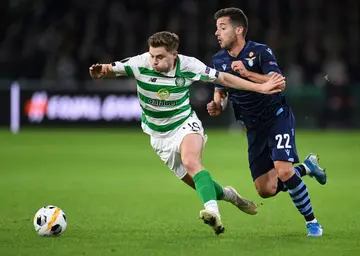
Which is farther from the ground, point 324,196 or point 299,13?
point 299,13


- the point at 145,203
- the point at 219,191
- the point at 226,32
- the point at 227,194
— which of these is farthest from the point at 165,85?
the point at 145,203

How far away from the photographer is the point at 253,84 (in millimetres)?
7875

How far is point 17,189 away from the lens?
12164 mm

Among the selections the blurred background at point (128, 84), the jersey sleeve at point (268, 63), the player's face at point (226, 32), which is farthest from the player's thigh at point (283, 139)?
the blurred background at point (128, 84)

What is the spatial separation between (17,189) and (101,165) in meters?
3.70

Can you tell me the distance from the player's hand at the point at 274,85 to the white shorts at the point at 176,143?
2.76 feet

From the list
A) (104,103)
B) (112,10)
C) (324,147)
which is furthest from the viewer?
(112,10)

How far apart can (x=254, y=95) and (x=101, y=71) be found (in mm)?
1502

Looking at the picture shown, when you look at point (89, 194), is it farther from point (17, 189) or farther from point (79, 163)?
point (79, 163)

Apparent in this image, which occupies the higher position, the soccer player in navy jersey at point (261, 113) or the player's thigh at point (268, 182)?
the soccer player in navy jersey at point (261, 113)

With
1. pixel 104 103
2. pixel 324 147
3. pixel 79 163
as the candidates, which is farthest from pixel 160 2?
pixel 79 163

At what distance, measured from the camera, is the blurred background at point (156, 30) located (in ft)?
75.3

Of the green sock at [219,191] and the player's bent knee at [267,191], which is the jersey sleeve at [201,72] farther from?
the player's bent knee at [267,191]

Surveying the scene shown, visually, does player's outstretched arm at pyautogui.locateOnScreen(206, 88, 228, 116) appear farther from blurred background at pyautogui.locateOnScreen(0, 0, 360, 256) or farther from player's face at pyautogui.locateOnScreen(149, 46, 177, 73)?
blurred background at pyautogui.locateOnScreen(0, 0, 360, 256)
